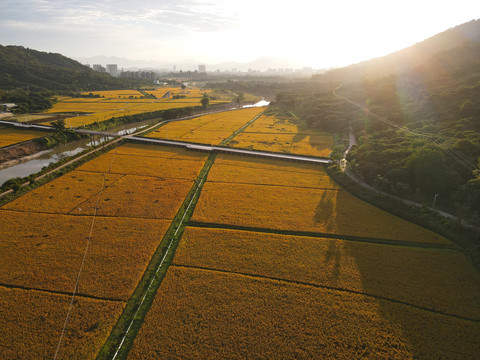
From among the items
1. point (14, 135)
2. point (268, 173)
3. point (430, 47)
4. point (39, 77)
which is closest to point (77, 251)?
point (268, 173)

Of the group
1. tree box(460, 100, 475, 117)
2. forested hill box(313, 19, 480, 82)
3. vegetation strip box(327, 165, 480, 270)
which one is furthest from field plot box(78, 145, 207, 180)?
forested hill box(313, 19, 480, 82)

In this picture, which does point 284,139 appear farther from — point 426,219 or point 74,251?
point 74,251

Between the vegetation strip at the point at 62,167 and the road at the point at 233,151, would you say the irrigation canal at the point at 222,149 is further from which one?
the vegetation strip at the point at 62,167

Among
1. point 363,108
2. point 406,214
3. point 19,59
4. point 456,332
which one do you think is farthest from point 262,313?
point 19,59

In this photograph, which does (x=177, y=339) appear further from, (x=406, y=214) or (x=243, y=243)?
(x=406, y=214)

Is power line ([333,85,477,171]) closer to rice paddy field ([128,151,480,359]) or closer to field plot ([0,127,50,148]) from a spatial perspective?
rice paddy field ([128,151,480,359])

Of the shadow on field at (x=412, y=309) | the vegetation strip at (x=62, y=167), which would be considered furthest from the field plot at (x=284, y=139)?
the shadow on field at (x=412, y=309)
